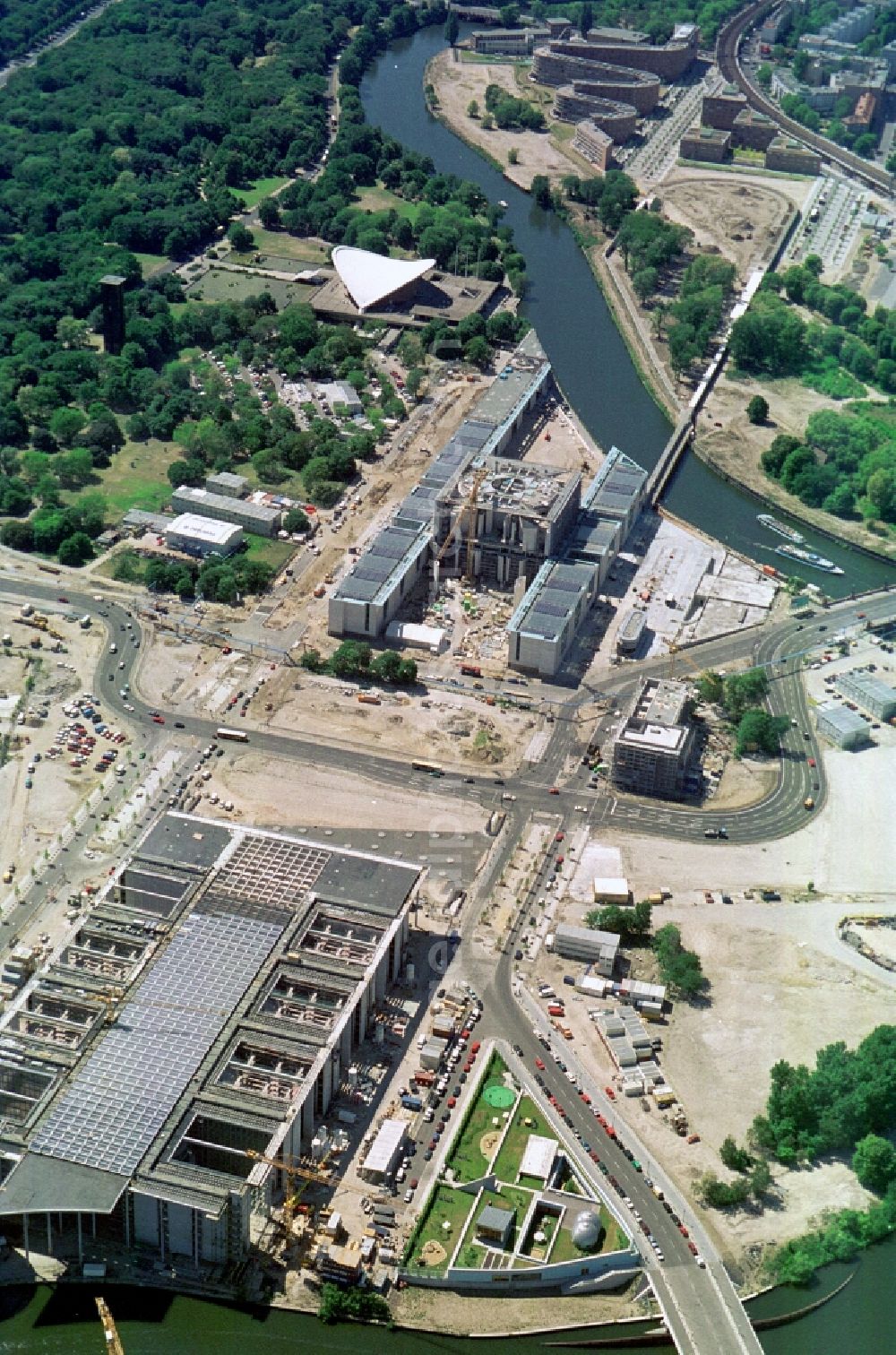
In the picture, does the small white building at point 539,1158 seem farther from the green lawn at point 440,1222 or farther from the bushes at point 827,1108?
the bushes at point 827,1108

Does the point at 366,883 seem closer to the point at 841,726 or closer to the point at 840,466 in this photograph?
the point at 841,726

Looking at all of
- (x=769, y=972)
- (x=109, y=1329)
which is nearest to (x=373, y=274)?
(x=769, y=972)

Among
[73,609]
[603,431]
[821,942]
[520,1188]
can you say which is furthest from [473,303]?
[520,1188]

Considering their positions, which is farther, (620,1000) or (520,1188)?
(620,1000)

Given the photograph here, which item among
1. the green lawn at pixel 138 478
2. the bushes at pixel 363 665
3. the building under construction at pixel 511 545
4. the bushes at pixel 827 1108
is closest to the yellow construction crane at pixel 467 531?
the building under construction at pixel 511 545

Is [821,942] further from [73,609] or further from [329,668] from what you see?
[73,609]
